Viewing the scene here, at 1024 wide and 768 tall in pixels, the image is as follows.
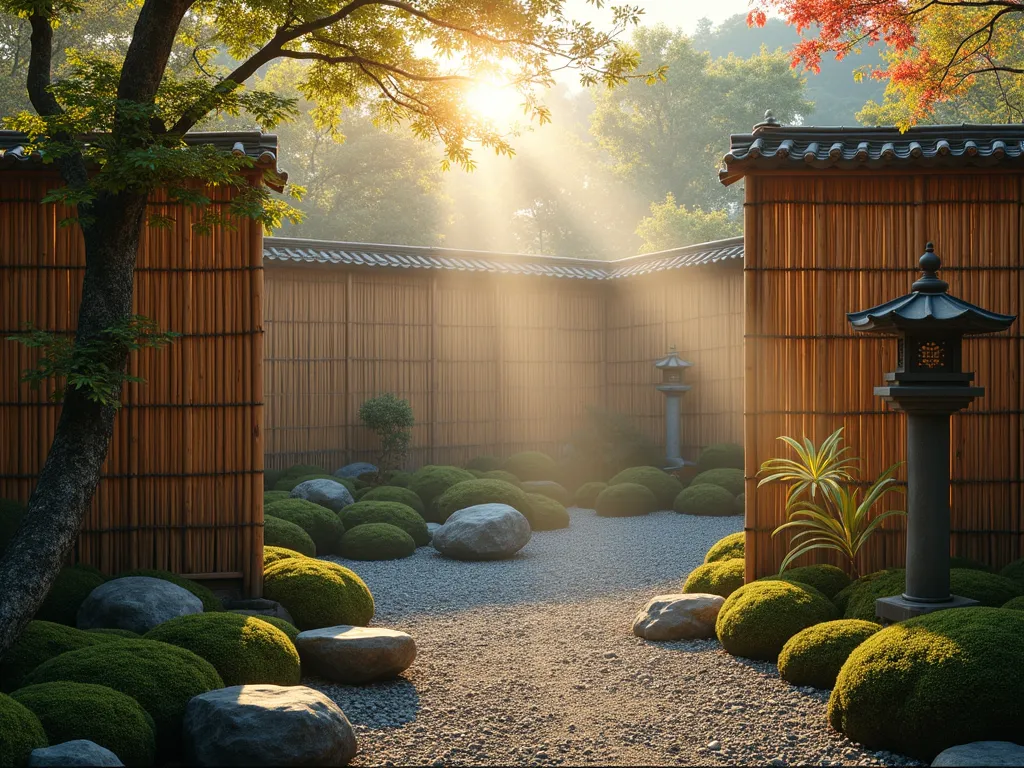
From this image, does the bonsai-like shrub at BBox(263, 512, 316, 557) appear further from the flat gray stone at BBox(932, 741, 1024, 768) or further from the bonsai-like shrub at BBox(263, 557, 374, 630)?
the flat gray stone at BBox(932, 741, 1024, 768)

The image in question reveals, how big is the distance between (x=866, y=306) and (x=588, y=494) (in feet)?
25.4

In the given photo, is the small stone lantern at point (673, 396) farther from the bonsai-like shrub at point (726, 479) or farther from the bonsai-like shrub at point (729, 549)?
the bonsai-like shrub at point (729, 549)

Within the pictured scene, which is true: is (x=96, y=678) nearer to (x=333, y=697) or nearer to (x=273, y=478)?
(x=333, y=697)

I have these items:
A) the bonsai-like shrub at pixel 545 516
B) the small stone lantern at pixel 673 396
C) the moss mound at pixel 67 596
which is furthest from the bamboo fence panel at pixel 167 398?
the small stone lantern at pixel 673 396

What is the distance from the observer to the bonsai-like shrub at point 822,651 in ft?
17.9

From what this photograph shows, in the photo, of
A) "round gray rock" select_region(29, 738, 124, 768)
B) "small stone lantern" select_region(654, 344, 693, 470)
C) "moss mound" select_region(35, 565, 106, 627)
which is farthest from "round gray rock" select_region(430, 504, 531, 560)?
"round gray rock" select_region(29, 738, 124, 768)

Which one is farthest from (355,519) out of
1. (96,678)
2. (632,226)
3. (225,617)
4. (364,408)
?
(632,226)

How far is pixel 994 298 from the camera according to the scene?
732cm

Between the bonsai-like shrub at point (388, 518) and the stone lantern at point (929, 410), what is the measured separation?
624 cm

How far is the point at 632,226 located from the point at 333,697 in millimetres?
32755

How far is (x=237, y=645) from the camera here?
205 inches

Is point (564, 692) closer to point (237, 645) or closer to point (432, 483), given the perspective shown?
point (237, 645)

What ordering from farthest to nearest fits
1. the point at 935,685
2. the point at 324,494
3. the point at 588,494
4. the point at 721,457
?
the point at 721,457 → the point at 588,494 → the point at 324,494 → the point at 935,685

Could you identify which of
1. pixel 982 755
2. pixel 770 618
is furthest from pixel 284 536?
pixel 982 755
